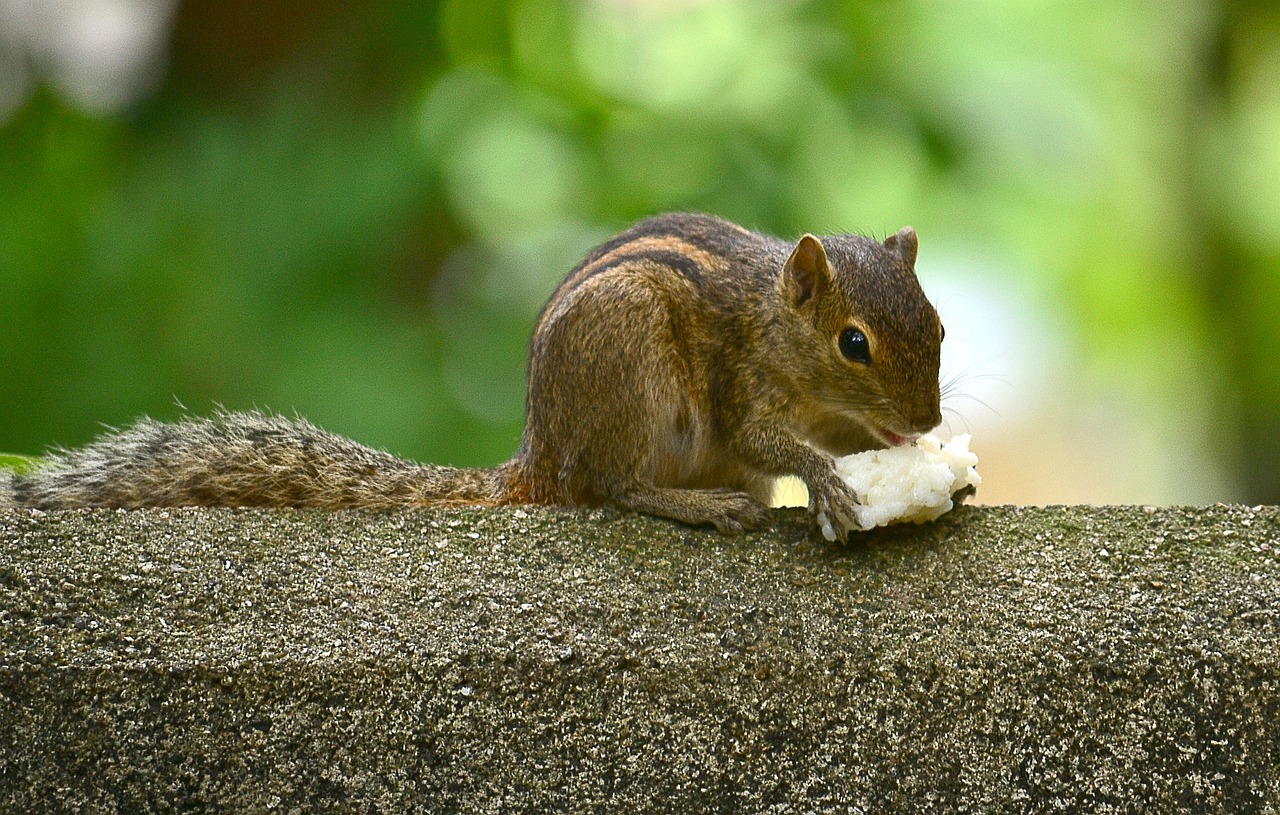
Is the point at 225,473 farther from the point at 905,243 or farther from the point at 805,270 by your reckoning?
the point at 905,243

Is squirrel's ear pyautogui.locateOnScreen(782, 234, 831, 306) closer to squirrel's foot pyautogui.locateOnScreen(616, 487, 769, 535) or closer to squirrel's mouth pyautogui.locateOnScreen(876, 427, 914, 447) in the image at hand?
squirrel's mouth pyautogui.locateOnScreen(876, 427, 914, 447)

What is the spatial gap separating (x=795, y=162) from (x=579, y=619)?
239 centimetres

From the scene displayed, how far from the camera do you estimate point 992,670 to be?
70.1 inches

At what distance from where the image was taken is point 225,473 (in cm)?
223

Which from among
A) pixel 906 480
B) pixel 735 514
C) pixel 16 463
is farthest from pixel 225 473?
pixel 906 480

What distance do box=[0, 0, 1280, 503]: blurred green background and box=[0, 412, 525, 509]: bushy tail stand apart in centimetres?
97

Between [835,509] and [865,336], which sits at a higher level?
[865,336]

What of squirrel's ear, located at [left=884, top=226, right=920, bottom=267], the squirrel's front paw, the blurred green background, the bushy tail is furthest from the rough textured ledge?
the blurred green background

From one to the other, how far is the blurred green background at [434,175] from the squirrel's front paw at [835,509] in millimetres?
1188

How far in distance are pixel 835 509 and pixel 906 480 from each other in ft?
0.43

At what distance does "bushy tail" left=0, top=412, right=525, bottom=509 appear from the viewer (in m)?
2.20

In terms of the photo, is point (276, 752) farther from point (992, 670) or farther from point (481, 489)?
point (992, 670)

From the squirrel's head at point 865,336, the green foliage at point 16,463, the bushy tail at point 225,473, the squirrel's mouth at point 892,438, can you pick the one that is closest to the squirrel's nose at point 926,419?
the squirrel's head at point 865,336

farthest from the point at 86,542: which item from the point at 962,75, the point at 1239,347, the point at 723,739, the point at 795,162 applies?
the point at 1239,347
